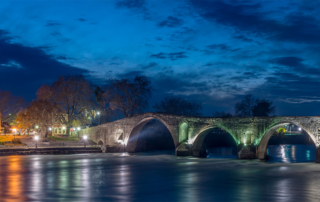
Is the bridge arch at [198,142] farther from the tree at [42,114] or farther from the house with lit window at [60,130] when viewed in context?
the house with lit window at [60,130]

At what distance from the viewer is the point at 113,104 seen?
6488 centimetres

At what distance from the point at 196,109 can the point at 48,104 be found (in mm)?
45629

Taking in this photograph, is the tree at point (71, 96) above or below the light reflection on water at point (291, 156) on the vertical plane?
above

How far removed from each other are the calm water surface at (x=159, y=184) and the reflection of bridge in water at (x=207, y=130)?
540 centimetres

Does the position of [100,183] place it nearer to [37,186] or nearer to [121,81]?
[37,186]

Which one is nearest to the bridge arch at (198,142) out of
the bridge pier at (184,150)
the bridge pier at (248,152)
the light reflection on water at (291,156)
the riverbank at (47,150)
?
the bridge pier at (184,150)

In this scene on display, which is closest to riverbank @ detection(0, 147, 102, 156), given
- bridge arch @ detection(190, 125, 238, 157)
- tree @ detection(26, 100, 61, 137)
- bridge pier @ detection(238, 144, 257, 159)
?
tree @ detection(26, 100, 61, 137)

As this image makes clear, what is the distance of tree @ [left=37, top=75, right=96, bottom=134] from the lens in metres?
64.4

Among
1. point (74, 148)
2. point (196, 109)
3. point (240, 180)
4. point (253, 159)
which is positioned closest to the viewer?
point (240, 180)

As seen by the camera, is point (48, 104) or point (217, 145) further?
point (217, 145)

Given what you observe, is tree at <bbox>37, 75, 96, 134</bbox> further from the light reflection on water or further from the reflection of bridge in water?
the light reflection on water

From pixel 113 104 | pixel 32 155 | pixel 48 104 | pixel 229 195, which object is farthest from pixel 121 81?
pixel 229 195

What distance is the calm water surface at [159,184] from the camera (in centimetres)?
1930

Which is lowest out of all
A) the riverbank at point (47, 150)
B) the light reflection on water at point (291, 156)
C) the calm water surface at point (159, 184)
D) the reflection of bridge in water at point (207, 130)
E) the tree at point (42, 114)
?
the light reflection on water at point (291, 156)
